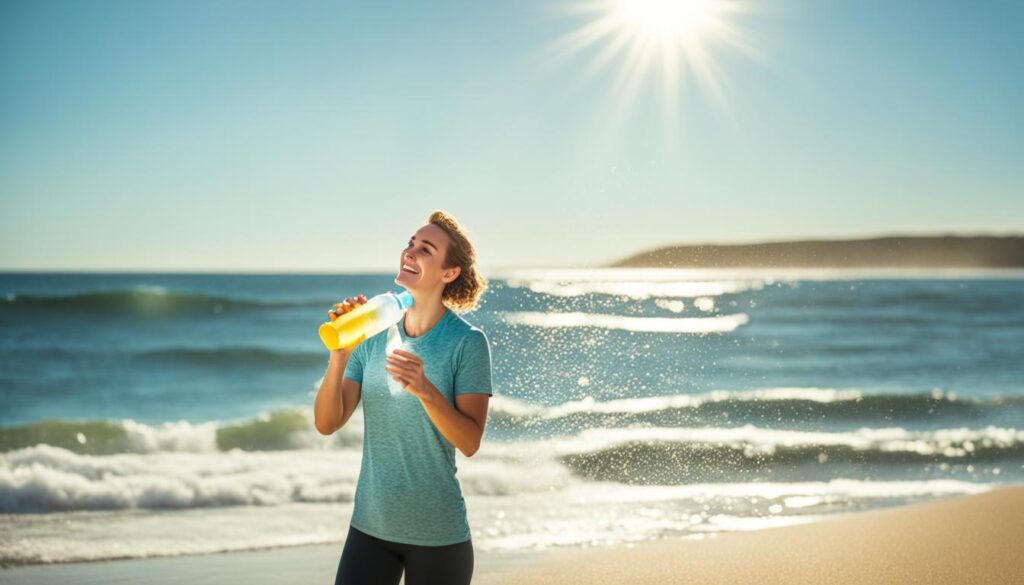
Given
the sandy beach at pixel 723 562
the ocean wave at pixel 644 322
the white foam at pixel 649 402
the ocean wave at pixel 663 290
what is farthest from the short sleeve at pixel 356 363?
the ocean wave at pixel 663 290

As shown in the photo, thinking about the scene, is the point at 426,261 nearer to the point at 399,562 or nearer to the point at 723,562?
the point at 399,562

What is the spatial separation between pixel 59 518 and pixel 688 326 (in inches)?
967

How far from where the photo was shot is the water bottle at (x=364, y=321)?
278 centimetres

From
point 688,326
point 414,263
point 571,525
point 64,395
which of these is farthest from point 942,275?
point 414,263

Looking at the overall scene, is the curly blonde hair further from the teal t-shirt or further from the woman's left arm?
the woman's left arm

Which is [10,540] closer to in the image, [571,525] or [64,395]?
[571,525]

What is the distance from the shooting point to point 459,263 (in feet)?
9.56

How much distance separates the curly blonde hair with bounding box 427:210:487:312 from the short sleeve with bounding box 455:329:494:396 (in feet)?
0.68

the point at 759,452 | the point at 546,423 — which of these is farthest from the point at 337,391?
the point at 546,423

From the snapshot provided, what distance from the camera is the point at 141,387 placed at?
67.2 feet

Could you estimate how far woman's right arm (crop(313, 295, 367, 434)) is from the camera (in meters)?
2.84

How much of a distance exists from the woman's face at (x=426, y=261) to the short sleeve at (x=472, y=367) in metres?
0.21

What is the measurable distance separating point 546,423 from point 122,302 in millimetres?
20625

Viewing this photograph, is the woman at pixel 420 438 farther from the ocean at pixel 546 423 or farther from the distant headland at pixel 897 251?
the distant headland at pixel 897 251
